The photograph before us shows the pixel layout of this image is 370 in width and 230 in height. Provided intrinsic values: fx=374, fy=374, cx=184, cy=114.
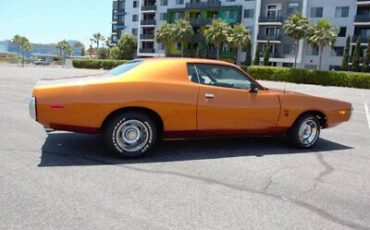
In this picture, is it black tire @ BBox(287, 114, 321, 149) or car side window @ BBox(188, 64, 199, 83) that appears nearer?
car side window @ BBox(188, 64, 199, 83)

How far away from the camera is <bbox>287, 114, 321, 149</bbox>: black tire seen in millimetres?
6695

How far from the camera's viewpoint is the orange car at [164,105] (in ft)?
17.1

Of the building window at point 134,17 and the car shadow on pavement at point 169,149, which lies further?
the building window at point 134,17

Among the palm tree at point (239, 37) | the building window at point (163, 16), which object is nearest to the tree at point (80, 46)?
the building window at point (163, 16)

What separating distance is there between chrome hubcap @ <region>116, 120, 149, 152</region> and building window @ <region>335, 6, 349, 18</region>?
50549 mm

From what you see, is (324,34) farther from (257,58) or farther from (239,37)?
(239,37)

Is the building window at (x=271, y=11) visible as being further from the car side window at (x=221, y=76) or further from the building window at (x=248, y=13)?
the car side window at (x=221, y=76)

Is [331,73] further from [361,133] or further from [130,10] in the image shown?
[130,10]

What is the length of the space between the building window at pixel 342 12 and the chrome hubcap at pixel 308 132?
4822 cm

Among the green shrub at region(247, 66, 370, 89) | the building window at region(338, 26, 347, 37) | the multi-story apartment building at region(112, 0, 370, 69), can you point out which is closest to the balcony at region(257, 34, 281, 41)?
the multi-story apartment building at region(112, 0, 370, 69)

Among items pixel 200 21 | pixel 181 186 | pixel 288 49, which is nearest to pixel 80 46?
pixel 200 21

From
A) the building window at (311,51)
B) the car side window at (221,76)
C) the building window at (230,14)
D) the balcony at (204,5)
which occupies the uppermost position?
the balcony at (204,5)

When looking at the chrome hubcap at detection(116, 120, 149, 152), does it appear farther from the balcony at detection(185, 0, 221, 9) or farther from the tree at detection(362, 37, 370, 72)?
the balcony at detection(185, 0, 221, 9)

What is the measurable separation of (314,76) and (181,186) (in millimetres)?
37978
